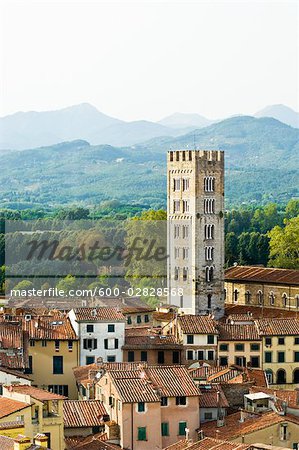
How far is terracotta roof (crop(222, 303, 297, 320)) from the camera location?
7619 cm

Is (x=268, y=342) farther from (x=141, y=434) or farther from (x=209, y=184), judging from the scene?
(x=209, y=184)

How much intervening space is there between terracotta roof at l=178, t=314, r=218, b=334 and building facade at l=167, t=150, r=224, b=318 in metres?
20.1

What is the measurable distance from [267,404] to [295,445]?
13.0 ft

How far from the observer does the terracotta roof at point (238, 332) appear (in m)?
60.8

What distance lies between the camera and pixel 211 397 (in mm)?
48031

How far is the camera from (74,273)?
109m

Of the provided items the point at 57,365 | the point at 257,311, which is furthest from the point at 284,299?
the point at 57,365

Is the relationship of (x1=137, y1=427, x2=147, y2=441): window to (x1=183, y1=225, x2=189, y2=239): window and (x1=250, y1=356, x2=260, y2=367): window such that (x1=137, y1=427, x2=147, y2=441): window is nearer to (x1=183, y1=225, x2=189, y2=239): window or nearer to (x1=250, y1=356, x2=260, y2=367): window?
(x1=250, y1=356, x2=260, y2=367): window

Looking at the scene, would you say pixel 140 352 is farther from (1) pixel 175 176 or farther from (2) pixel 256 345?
(1) pixel 175 176

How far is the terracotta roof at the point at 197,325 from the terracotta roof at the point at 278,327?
1.98m

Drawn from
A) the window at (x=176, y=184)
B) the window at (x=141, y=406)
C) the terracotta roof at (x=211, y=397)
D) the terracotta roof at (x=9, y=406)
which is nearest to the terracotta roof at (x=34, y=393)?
the terracotta roof at (x=9, y=406)

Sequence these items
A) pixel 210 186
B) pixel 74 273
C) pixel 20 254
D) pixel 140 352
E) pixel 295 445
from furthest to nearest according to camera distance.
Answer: pixel 20 254, pixel 74 273, pixel 210 186, pixel 140 352, pixel 295 445

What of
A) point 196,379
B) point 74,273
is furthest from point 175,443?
point 74,273

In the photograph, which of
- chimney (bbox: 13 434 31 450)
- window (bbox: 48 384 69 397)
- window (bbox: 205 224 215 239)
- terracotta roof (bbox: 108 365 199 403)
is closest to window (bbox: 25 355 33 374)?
window (bbox: 48 384 69 397)
